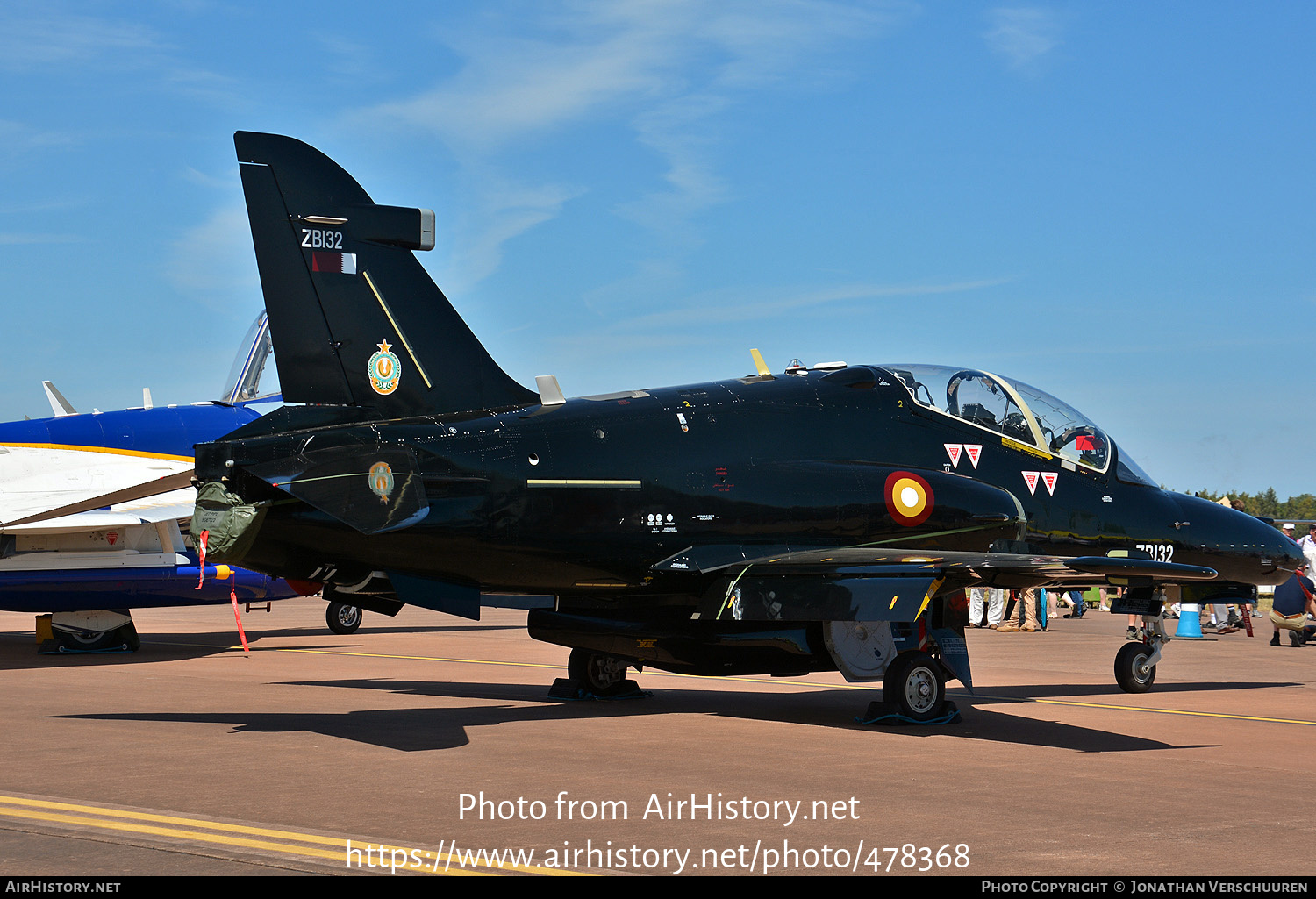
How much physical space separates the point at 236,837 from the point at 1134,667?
11.4 m

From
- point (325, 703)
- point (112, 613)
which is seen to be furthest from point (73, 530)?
point (325, 703)

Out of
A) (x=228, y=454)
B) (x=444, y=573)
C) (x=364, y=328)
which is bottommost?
(x=444, y=573)

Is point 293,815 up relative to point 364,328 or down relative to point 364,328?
down

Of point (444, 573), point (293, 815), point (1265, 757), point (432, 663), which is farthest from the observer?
point (432, 663)

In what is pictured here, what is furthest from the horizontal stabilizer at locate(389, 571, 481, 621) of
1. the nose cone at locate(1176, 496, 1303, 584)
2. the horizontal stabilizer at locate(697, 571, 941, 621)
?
the nose cone at locate(1176, 496, 1303, 584)

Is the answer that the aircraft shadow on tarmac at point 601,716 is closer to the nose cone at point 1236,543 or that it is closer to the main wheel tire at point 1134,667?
the main wheel tire at point 1134,667

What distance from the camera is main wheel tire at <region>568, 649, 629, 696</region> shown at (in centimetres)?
1434

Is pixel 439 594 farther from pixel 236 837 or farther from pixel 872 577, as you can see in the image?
pixel 236 837

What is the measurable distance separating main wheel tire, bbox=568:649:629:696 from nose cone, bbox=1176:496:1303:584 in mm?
6884

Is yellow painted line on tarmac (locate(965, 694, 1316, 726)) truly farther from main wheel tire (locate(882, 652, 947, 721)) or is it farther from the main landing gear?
the main landing gear

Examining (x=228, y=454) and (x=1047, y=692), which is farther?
(x=1047, y=692)
